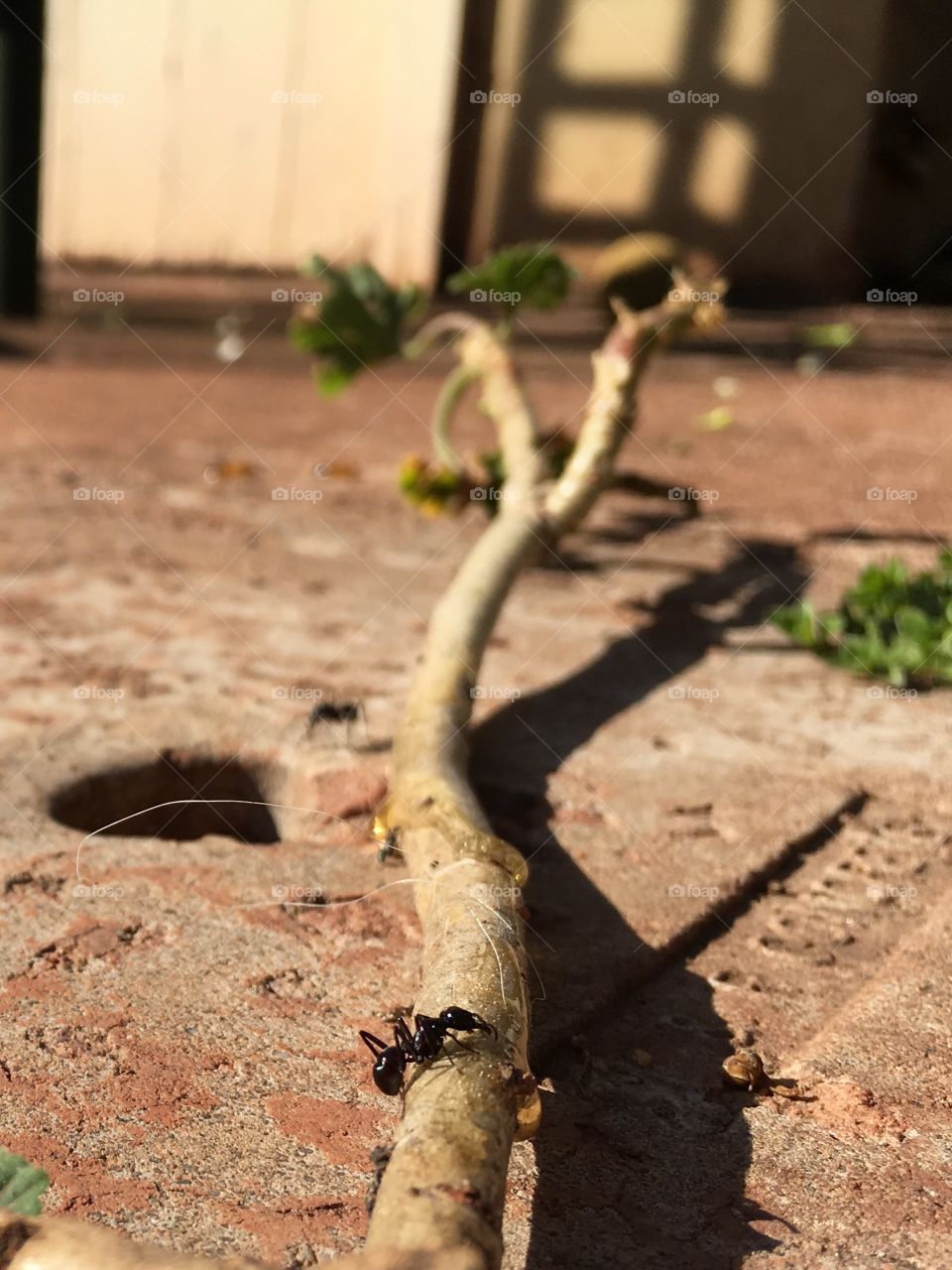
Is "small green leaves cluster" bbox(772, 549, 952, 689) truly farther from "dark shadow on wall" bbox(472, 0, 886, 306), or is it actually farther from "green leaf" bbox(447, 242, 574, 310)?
"dark shadow on wall" bbox(472, 0, 886, 306)

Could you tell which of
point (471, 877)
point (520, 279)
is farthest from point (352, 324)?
point (471, 877)

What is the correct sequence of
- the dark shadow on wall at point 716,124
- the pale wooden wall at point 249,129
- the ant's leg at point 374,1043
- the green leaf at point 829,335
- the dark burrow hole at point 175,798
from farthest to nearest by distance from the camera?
the dark shadow on wall at point 716,124
the pale wooden wall at point 249,129
the green leaf at point 829,335
the dark burrow hole at point 175,798
the ant's leg at point 374,1043

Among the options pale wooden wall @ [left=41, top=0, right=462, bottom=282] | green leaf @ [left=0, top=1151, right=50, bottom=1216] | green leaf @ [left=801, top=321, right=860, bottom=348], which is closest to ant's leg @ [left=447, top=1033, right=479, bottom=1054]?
green leaf @ [left=0, top=1151, right=50, bottom=1216]

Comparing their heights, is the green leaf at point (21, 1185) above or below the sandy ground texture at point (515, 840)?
above

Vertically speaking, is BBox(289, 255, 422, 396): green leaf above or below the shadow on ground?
above

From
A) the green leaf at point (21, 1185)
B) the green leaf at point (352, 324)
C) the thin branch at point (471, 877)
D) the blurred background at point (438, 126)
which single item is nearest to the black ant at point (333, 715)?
the thin branch at point (471, 877)

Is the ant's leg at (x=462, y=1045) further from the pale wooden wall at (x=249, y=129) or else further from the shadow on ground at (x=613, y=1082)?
the pale wooden wall at (x=249, y=129)
